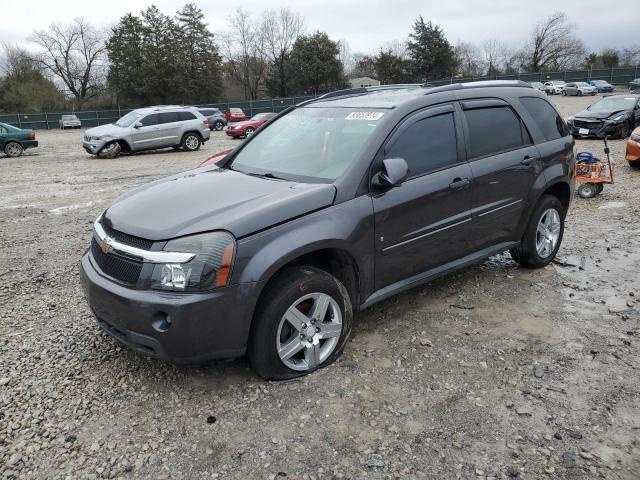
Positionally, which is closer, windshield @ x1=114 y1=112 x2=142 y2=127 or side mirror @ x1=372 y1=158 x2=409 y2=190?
side mirror @ x1=372 y1=158 x2=409 y2=190

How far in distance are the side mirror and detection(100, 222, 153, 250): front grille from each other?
61.2 inches


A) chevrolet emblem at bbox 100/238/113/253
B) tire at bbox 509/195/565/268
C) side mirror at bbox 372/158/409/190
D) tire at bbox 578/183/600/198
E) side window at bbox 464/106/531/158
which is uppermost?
side window at bbox 464/106/531/158

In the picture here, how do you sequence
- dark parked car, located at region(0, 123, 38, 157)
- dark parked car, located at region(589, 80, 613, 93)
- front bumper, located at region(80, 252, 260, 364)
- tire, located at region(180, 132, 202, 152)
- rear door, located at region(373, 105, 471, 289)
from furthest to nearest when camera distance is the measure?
dark parked car, located at region(589, 80, 613, 93) → tire, located at region(180, 132, 202, 152) → dark parked car, located at region(0, 123, 38, 157) → rear door, located at region(373, 105, 471, 289) → front bumper, located at region(80, 252, 260, 364)

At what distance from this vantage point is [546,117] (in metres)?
5.10

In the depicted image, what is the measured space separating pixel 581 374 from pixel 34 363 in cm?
379

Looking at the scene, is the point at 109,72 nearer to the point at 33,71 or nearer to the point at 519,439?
the point at 33,71

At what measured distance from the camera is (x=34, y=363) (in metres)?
3.65

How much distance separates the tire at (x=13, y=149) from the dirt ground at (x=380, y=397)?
54.8ft

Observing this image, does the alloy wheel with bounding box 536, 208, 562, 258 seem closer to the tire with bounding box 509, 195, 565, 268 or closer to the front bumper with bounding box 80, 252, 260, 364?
the tire with bounding box 509, 195, 565, 268

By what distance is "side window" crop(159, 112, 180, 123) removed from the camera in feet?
60.6

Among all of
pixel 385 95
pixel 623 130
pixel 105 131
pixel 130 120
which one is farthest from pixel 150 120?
pixel 623 130

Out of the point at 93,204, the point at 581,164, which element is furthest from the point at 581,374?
the point at 93,204

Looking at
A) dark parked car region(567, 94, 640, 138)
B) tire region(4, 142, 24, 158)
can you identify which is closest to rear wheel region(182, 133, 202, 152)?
tire region(4, 142, 24, 158)

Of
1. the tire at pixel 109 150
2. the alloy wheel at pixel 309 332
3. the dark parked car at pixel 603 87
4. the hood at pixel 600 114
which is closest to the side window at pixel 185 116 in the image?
the tire at pixel 109 150
